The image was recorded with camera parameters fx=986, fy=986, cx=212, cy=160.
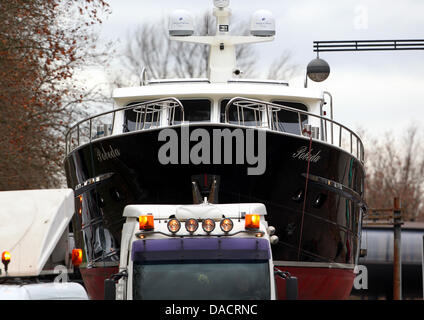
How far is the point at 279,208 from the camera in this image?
1638cm

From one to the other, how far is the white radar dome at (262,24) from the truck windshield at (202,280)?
12.1 m

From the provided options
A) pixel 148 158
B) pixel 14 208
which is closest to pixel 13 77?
pixel 148 158

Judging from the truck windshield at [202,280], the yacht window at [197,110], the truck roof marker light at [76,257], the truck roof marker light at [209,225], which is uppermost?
the yacht window at [197,110]

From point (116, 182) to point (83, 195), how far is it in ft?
4.54

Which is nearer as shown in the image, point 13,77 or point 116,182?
point 116,182

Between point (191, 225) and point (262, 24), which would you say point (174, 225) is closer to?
point (191, 225)

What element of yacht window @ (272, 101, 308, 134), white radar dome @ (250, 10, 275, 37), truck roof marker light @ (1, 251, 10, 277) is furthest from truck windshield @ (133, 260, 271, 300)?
white radar dome @ (250, 10, 275, 37)

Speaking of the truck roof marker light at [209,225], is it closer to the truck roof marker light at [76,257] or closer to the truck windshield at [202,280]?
the truck windshield at [202,280]

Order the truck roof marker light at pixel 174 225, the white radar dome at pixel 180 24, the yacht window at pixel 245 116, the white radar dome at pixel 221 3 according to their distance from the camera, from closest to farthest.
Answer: the truck roof marker light at pixel 174 225
the yacht window at pixel 245 116
the white radar dome at pixel 180 24
the white radar dome at pixel 221 3

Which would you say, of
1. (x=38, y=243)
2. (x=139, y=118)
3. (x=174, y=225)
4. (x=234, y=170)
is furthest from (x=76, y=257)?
(x=139, y=118)

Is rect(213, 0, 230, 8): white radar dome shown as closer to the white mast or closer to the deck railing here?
the white mast

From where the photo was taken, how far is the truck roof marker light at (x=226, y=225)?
10.8 metres

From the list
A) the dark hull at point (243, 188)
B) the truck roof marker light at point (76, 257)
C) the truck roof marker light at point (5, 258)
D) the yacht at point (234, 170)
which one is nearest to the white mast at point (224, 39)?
the yacht at point (234, 170)

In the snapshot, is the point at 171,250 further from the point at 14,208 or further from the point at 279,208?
the point at 279,208
